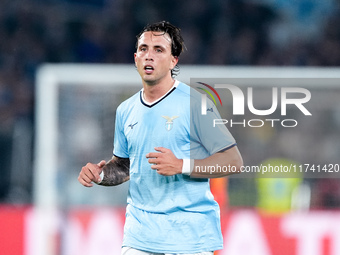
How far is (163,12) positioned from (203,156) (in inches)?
294

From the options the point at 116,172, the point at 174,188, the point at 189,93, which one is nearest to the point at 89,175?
the point at 116,172

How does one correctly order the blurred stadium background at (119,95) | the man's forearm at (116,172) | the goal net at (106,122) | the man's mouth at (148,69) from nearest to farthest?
the man's mouth at (148,69)
the man's forearm at (116,172)
the blurred stadium background at (119,95)
the goal net at (106,122)

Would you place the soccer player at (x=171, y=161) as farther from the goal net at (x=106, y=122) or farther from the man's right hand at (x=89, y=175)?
the goal net at (x=106, y=122)

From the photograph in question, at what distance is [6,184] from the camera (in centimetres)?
855

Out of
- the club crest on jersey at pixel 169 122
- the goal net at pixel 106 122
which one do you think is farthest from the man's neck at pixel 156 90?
the goal net at pixel 106 122

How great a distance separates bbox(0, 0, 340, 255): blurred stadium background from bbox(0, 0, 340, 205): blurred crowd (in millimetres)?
15

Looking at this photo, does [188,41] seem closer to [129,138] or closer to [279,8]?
[279,8]

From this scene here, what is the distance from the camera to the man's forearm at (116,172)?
361cm

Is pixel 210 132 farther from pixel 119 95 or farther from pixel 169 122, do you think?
pixel 119 95

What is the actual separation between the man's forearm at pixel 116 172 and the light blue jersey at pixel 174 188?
0.53 feet

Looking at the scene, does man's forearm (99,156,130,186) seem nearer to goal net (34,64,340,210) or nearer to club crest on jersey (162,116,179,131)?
club crest on jersey (162,116,179,131)

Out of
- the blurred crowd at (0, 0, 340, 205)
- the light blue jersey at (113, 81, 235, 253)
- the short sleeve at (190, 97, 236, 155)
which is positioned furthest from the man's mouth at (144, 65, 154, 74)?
the blurred crowd at (0, 0, 340, 205)

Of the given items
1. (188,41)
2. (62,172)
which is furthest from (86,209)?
(188,41)

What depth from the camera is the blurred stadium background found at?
638cm
